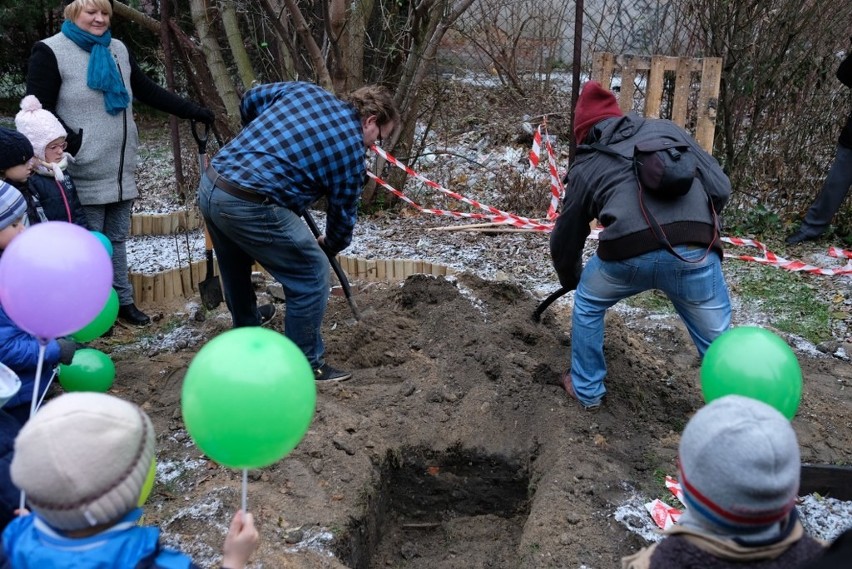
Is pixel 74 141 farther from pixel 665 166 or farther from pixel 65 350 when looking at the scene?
pixel 665 166

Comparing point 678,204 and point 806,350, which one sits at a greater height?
point 678,204

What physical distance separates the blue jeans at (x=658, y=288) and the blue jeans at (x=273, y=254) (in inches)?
55.1

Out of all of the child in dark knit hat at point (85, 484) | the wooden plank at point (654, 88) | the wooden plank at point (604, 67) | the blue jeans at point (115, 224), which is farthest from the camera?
the wooden plank at point (604, 67)

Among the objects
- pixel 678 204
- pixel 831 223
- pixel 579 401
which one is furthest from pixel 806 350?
pixel 831 223

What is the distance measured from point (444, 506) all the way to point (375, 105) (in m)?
2.08

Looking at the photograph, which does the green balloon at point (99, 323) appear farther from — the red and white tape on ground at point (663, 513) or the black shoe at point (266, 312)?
the red and white tape on ground at point (663, 513)

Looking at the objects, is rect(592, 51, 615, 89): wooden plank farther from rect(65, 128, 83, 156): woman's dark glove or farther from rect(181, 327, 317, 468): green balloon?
rect(181, 327, 317, 468): green balloon

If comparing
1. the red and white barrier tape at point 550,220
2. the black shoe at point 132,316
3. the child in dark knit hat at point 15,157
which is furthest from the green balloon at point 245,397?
the red and white barrier tape at point 550,220

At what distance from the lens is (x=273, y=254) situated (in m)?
3.99

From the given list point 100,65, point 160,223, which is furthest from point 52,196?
point 160,223

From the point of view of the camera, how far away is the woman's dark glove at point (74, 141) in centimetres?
444

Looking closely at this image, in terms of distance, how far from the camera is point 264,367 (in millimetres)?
1853

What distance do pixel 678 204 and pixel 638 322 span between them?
6.97 feet

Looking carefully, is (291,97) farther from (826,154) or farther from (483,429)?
(826,154)
